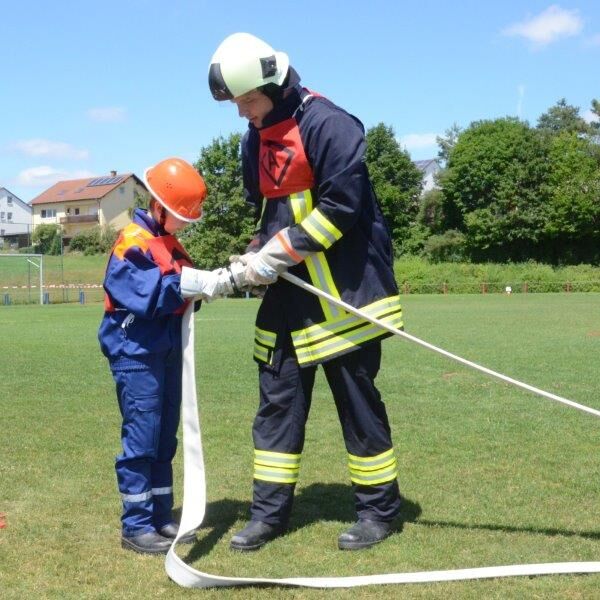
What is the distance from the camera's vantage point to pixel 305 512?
15.7ft

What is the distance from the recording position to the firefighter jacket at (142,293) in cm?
406

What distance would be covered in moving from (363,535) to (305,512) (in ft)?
2.21

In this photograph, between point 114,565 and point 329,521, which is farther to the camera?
point 329,521

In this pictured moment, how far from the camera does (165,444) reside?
4.45 metres

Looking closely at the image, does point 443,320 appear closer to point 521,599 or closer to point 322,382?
point 322,382

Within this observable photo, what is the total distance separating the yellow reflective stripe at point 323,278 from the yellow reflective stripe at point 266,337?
34 cm

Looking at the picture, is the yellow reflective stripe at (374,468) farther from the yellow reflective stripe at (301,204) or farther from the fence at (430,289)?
the fence at (430,289)

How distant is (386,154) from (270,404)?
63883 millimetres

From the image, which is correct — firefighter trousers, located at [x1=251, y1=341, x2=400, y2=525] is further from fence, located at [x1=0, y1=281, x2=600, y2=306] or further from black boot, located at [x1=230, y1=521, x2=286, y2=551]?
fence, located at [x1=0, y1=281, x2=600, y2=306]

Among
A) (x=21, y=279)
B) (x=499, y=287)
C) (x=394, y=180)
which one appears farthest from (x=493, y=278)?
(x=21, y=279)

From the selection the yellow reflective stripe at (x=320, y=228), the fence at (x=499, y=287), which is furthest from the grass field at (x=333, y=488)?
the fence at (x=499, y=287)

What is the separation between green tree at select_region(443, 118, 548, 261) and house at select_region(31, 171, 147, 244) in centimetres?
3764

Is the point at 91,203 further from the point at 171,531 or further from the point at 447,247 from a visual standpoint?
the point at 171,531

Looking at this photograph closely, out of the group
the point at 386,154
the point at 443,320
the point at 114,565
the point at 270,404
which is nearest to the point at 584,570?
the point at 270,404
